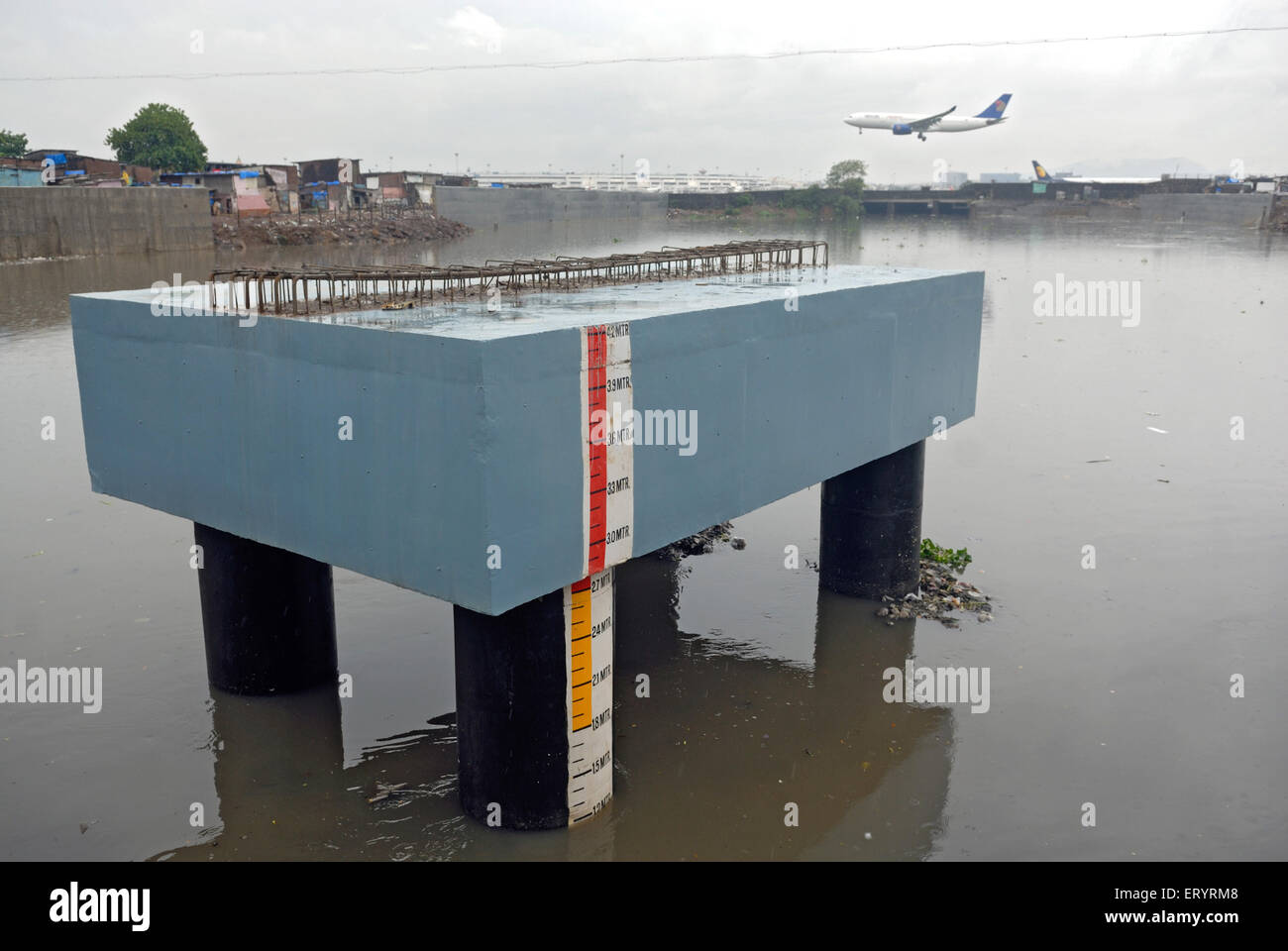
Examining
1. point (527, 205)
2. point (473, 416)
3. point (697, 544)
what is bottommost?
point (697, 544)

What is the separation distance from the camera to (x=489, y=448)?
7.00 m

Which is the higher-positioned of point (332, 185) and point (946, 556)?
point (332, 185)

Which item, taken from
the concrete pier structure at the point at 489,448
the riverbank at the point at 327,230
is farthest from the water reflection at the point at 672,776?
the riverbank at the point at 327,230

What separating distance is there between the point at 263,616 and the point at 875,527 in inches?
290

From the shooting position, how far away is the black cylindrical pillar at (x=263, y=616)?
34.0 feet

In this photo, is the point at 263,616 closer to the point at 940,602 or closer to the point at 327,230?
the point at 940,602

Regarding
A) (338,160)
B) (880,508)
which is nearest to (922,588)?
(880,508)

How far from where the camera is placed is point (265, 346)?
8.16 metres

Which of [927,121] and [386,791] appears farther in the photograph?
[927,121]

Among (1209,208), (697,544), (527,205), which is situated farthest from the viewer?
(1209,208)

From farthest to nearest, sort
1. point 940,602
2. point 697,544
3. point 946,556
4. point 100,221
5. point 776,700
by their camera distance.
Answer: point 100,221, point 697,544, point 946,556, point 940,602, point 776,700

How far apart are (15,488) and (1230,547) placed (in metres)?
19.1

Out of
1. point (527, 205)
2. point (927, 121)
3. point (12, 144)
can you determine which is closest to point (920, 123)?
point (927, 121)
